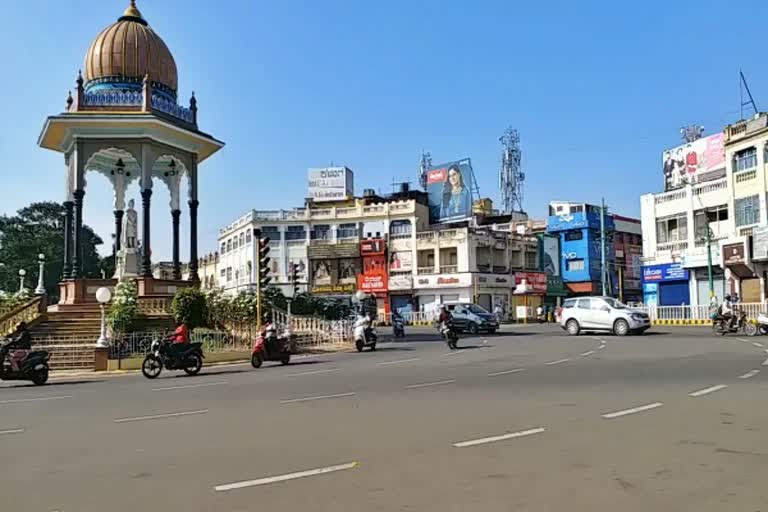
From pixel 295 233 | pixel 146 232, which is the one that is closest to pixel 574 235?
pixel 295 233

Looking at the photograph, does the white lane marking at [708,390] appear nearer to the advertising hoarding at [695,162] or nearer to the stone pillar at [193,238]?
the stone pillar at [193,238]

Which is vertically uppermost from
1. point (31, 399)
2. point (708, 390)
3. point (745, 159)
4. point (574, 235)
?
point (745, 159)

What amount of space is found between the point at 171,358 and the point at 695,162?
42.4m

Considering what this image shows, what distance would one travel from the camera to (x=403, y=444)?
23.9 ft

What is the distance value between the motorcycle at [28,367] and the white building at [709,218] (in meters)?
36.1

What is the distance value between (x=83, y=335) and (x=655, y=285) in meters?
37.6

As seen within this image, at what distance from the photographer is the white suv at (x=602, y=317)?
28.8 meters

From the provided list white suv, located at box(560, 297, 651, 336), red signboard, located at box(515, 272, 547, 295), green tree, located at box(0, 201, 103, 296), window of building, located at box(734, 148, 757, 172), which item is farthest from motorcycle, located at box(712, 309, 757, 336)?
green tree, located at box(0, 201, 103, 296)

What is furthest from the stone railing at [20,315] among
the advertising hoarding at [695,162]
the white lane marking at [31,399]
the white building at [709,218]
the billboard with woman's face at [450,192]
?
the billboard with woman's face at [450,192]

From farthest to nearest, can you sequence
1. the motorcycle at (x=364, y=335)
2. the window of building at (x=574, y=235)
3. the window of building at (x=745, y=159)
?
the window of building at (x=574, y=235) → the window of building at (x=745, y=159) → the motorcycle at (x=364, y=335)

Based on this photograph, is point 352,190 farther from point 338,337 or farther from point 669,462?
point 669,462

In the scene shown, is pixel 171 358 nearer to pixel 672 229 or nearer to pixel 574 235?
pixel 672 229

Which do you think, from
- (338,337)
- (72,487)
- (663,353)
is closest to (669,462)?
(72,487)

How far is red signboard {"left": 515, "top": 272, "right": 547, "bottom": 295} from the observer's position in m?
62.6
